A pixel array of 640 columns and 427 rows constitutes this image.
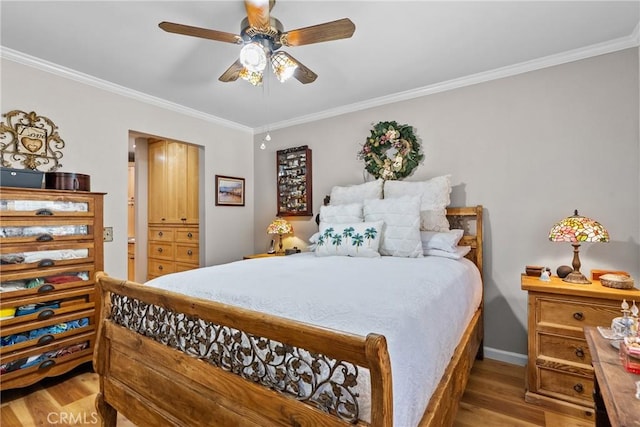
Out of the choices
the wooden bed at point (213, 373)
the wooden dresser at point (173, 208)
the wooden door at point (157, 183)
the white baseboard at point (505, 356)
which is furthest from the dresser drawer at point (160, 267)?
the white baseboard at point (505, 356)

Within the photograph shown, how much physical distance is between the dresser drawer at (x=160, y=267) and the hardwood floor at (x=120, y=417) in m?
1.95

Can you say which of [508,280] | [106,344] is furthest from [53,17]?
[508,280]

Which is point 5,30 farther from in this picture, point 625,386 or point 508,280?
point 508,280

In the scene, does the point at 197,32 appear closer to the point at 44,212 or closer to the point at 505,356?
the point at 44,212

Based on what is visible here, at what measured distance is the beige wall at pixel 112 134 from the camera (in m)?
2.44

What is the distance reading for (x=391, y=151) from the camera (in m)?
3.18

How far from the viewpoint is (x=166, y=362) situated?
1348mm

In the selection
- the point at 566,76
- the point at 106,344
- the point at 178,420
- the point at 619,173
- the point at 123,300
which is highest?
the point at 566,76

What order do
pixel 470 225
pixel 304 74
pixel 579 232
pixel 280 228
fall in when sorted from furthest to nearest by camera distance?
pixel 280 228 → pixel 470 225 → pixel 304 74 → pixel 579 232

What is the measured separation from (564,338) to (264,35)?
262 cm

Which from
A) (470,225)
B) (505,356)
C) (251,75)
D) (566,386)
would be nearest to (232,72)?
(251,75)

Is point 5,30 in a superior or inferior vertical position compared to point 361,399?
superior

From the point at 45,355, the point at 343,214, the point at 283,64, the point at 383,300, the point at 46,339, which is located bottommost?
the point at 45,355

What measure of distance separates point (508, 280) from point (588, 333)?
1208 mm
